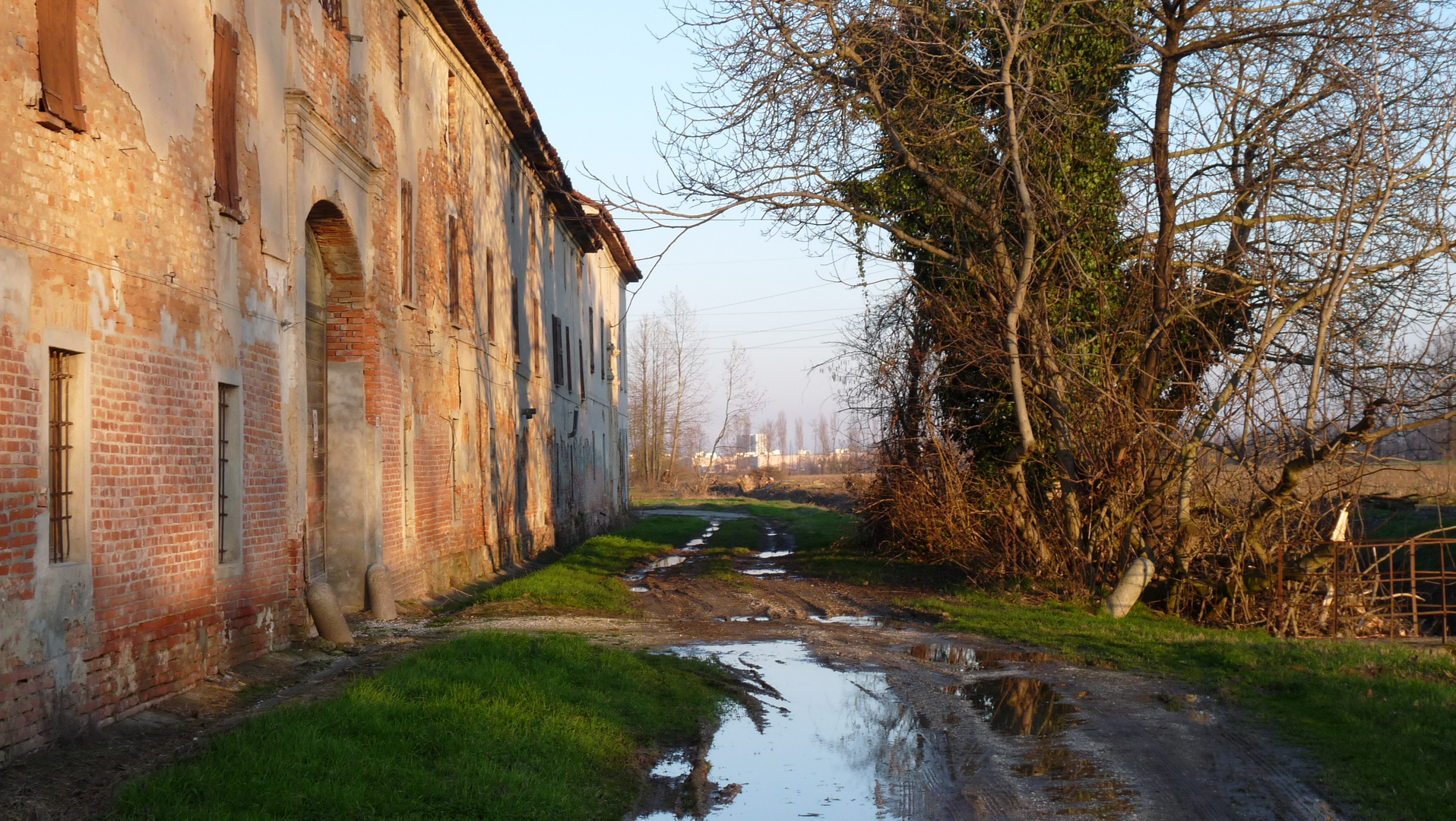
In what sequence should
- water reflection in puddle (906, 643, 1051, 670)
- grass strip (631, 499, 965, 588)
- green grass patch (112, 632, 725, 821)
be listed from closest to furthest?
green grass patch (112, 632, 725, 821)
water reflection in puddle (906, 643, 1051, 670)
grass strip (631, 499, 965, 588)

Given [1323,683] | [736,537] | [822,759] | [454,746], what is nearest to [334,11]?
[454,746]

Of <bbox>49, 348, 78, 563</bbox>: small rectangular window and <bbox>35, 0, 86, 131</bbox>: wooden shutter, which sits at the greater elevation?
<bbox>35, 0, 86, 131</bbox>: wooden shutter

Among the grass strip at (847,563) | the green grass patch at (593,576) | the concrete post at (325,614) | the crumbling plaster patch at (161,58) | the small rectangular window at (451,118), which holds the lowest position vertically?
the grass strip at (847,563)

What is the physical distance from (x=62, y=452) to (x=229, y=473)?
2.60m

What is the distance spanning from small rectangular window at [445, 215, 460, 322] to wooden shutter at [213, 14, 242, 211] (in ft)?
25.0

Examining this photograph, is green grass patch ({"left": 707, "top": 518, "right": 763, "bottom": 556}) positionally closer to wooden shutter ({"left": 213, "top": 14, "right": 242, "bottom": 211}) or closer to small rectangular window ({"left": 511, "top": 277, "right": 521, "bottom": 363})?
small rectangular window ({"left": 511, "top": 277, "right": 521, "bottom": 363})

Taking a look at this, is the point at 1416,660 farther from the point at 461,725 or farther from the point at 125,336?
the point at 125,336

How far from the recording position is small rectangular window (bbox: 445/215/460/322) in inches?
689

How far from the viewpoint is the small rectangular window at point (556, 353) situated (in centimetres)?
2786

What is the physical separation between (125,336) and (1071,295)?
12.3 m

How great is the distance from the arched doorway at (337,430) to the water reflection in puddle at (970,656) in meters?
6.66

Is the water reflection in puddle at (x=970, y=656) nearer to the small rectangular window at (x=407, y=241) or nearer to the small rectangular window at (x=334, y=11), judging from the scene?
the small rectangular window at (x=407, y=241)

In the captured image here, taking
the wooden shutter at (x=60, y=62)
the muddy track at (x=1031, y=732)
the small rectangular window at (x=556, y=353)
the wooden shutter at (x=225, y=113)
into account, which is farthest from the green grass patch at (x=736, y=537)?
the wooden shutter at (x=60, y=62)

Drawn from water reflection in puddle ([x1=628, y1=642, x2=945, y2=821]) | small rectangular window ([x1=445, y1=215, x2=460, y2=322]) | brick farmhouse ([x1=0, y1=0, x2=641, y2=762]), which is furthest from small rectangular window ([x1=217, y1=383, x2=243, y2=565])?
small rectangular window ([x1=445, y1=215, x2=460, y2=322])
